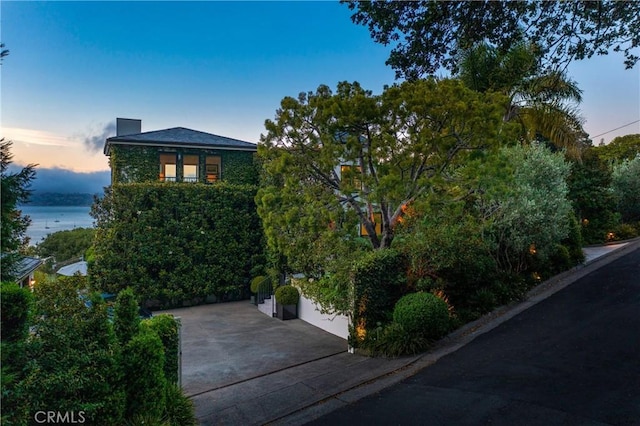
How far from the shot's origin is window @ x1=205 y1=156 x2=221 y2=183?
60.8ft

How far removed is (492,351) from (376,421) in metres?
4.12

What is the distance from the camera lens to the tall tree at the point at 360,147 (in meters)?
9.39

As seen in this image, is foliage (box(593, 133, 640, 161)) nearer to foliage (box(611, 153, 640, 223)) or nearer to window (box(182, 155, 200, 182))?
foliage (box(611, 153, 640, 223))

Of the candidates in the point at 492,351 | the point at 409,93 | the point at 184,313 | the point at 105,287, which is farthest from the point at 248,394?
the point at 105,287

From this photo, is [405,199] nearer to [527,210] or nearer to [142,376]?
[527,210]

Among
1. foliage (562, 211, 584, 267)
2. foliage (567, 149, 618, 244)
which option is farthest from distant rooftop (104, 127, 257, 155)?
foliage (567, 149, 618, 244)

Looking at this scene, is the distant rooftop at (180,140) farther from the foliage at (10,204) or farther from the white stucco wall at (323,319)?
the foliage at (10,204)

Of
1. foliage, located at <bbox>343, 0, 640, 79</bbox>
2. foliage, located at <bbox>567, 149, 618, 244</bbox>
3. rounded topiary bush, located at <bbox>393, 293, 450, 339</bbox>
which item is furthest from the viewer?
foliage, located at <bbox>567, 149, 618, 244</bbox>

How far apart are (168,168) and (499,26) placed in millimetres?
15661

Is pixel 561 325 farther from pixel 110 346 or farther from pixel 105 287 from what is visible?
pixel 105 287

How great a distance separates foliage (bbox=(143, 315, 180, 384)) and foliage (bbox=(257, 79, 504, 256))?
4391mm

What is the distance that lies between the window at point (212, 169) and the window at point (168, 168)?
158cm

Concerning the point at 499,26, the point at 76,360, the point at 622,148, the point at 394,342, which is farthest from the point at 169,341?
the point at 622,148

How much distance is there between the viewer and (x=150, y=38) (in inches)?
522
